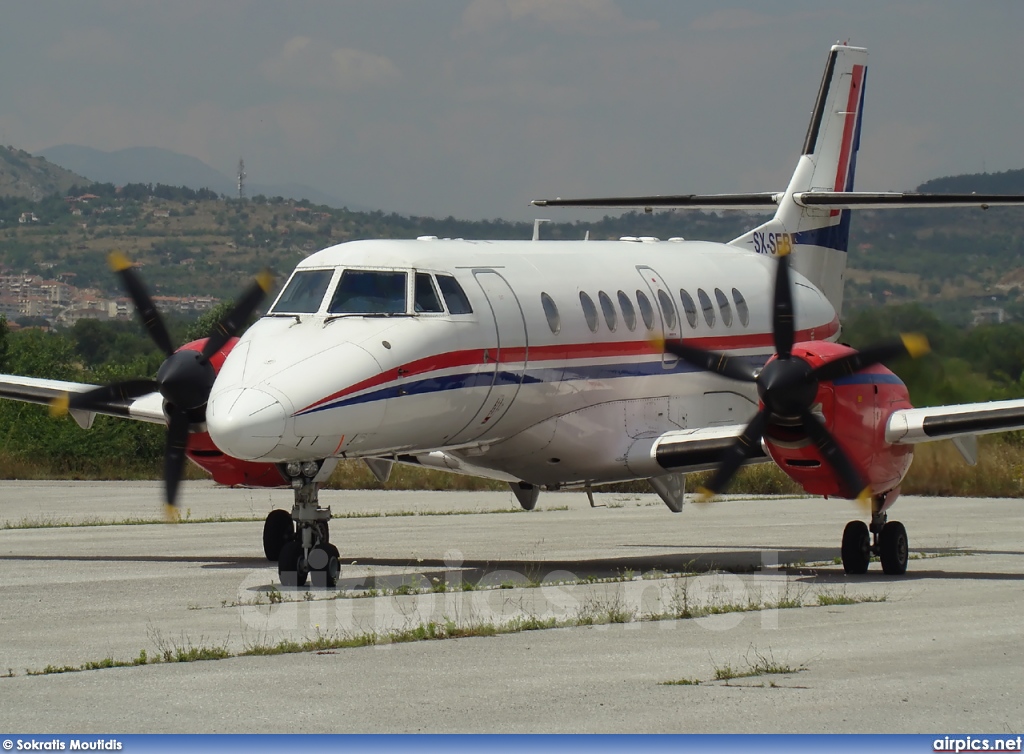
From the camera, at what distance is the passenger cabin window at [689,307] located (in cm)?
2062

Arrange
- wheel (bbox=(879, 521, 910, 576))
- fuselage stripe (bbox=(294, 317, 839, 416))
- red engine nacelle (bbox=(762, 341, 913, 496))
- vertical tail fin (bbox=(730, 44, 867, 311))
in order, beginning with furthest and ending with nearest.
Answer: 1. vertical tail fin (bbox=(730, 44, 867, 311))
2. wheel (bbox=(879, 521, 910, 576))
3. red engine nacelle (bbox=(762, 341, 913, 496))
4. fuselage stripe (bbox=(294, 317, 839, 416))

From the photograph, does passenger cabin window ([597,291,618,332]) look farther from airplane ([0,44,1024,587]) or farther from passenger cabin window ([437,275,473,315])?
passenger cabin window ([437,275,473,315])

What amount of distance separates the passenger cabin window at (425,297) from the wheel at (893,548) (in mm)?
5584

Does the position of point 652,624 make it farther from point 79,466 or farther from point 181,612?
point 79,466

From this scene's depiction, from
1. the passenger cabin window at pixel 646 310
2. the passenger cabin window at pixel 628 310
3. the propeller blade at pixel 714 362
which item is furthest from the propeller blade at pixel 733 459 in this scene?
the passenger cabin window at pixel 646 310

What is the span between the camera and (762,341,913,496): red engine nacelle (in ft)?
54.4

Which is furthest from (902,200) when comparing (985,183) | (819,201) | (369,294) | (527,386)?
(985,183)

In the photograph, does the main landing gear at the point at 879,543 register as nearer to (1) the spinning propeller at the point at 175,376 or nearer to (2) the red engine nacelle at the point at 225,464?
(2) the red engine nacelle at the point at 225,464

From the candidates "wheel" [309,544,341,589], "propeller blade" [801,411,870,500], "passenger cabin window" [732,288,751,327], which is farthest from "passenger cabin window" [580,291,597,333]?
"wheel" [309,544,341,589]

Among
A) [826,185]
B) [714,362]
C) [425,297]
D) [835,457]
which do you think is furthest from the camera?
[826,185]

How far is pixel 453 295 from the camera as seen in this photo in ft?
55.8

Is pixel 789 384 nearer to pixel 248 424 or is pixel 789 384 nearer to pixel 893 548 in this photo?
pixel 893 548

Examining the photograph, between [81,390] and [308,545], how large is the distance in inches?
229

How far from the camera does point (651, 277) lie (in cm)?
2047
